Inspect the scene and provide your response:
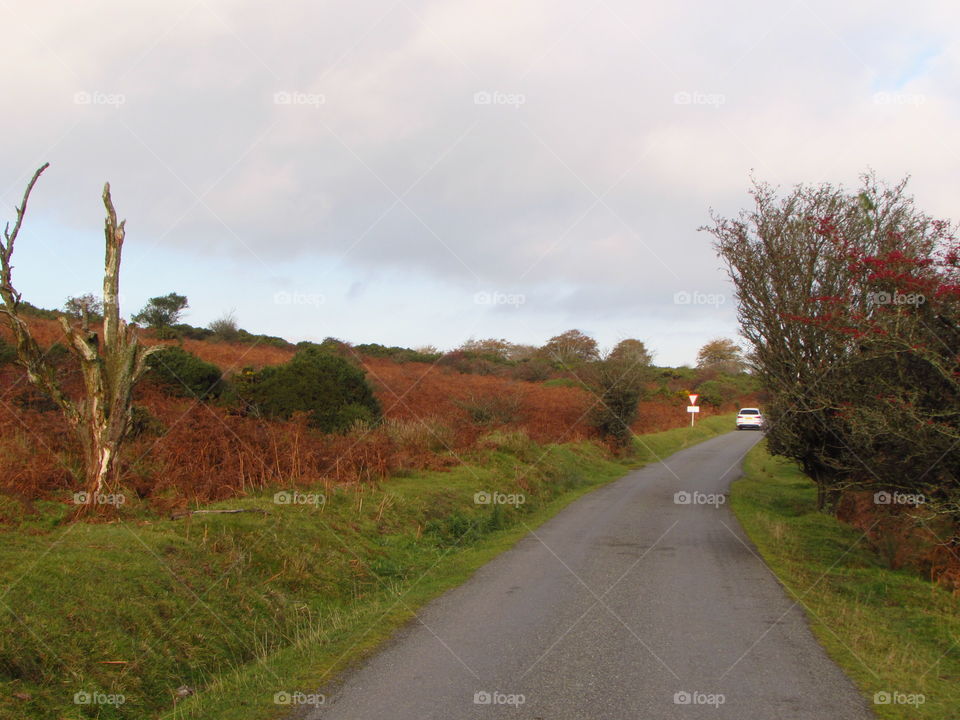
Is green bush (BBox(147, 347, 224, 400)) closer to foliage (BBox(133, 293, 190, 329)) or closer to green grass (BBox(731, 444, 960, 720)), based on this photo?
green grass (BBox(731, 444, 960, 720))

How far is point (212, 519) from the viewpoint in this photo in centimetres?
991

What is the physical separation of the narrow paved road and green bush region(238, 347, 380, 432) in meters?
7.56

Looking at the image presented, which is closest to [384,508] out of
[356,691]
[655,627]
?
[655,627]

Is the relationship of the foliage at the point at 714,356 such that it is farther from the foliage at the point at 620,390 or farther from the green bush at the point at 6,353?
the green bush at the point at 6,353

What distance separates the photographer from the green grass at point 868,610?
6.55 meters

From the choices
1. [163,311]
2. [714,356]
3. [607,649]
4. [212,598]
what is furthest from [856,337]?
[714,356]

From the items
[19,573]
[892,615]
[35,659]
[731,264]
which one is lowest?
[892,615]

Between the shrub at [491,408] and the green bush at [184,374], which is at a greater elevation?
the green bush at [184,374]

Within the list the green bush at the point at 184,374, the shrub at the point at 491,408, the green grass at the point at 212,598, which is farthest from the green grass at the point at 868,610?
the green bush at the point at 184,374

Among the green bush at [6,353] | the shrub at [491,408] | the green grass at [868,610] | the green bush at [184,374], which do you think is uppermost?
the green bush at [6,353]

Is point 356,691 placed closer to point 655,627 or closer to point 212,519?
point 655,627

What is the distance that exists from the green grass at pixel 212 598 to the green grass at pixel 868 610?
14.6 feet

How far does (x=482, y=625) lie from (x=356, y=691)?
2.23 m

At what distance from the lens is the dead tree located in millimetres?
9453
